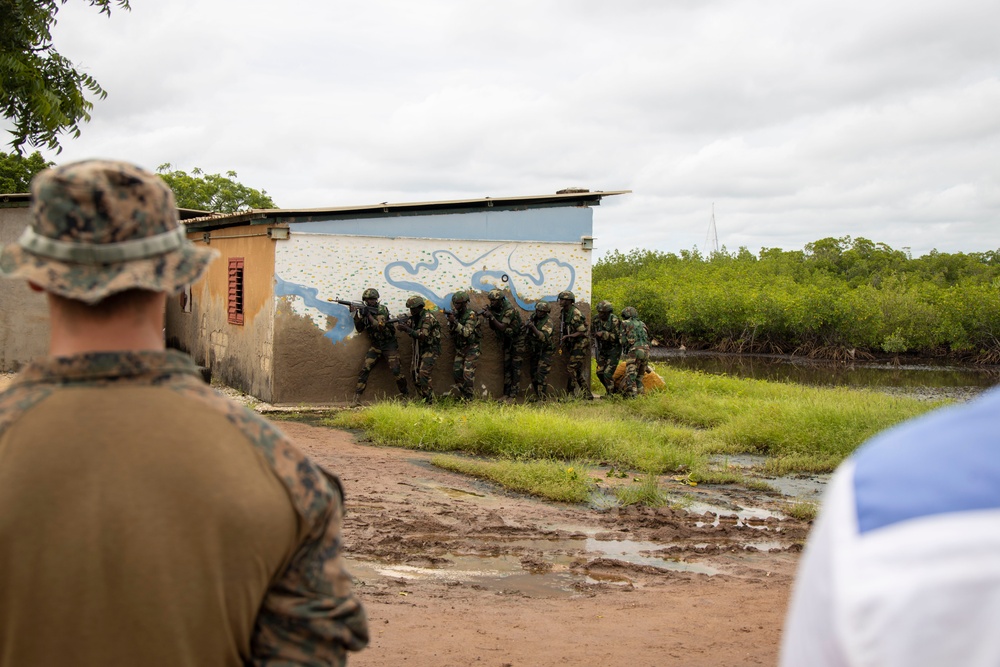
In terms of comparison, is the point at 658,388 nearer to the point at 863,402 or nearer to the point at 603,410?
the point at 603,410

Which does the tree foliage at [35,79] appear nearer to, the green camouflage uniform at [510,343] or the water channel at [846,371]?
the green camouflage uniform at [510,343]

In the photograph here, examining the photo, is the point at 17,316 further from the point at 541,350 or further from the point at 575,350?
the point at 575,350

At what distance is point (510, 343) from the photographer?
1558 cm

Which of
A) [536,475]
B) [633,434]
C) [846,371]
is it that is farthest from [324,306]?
[846,371]

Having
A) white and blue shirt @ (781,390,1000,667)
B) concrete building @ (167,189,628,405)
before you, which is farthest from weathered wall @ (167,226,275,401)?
white and blue shirt @ (781,390,1000,667)

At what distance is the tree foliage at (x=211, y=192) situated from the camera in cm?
3822

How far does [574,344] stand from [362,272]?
376cm

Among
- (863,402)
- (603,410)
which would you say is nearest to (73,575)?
(603,410)

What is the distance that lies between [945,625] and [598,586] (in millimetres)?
5804

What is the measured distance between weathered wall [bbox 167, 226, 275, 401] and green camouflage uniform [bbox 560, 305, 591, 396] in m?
4.86

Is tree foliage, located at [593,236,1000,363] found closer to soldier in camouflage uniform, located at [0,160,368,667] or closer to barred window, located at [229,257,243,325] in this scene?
barred window, located at [229,257,243,325]

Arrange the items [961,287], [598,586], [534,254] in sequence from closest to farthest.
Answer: [598,586] → [534,254] → [961,287]

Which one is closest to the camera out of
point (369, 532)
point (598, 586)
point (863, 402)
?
point (598, 586)

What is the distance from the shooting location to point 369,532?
24.6ft
